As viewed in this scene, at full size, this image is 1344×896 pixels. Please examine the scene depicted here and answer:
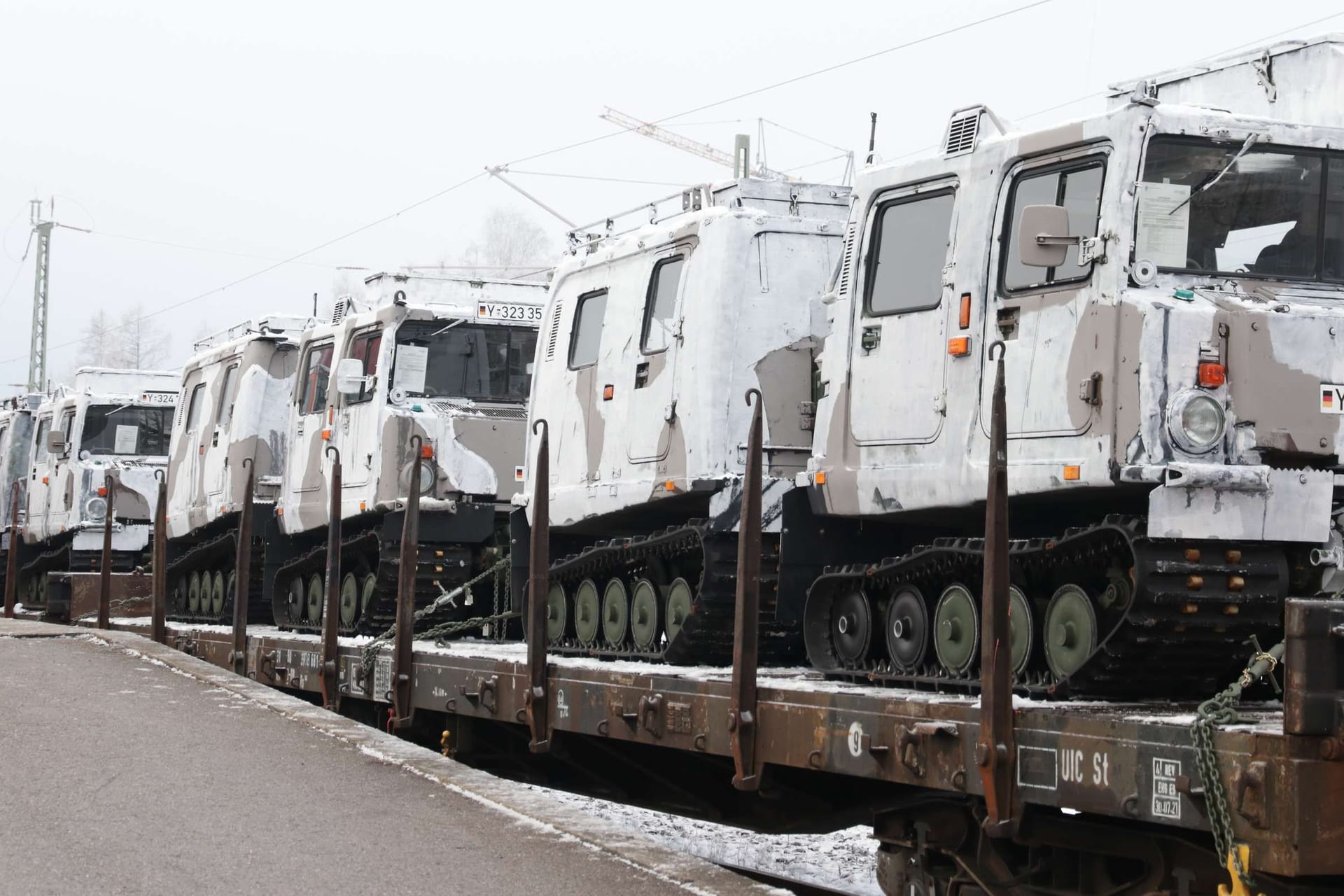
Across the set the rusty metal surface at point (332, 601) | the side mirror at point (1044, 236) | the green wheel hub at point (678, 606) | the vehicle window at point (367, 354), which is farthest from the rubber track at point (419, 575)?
the side mirror at point (1044, 236)

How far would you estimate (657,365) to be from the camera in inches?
419

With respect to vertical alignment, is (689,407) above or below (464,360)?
below

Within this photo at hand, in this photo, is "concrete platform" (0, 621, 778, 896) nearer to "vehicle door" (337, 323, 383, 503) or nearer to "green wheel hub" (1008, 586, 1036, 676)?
"green wheel hub" (1008, 586, 1036, 676)

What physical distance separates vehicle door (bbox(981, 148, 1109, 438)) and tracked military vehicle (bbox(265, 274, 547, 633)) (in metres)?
6.92

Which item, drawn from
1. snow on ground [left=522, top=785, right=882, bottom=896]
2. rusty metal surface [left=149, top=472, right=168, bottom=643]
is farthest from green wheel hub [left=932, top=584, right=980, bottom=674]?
rusty metal surface [left=149, top=472, right=168, bottom=643]

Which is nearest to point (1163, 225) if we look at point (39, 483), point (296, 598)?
point (296, 598)

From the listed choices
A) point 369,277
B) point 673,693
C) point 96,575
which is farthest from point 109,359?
point 673,693

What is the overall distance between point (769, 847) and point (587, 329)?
3615 mm

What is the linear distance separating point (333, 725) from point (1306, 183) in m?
6.24

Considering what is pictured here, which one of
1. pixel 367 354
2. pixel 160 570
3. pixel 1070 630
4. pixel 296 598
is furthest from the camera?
pixel 160 570

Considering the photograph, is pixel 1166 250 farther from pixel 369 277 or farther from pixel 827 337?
pixel 369 277

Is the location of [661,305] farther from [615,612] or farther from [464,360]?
[464,360]

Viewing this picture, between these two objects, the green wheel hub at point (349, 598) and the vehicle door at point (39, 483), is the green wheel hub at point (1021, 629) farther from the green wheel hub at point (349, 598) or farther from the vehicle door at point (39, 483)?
the vehicle door at point (39, 483)

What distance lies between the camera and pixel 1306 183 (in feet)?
24.4
